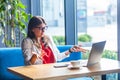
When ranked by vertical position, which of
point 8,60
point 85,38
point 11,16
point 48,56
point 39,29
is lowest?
point 8,60

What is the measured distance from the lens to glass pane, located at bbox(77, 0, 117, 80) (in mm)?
3549

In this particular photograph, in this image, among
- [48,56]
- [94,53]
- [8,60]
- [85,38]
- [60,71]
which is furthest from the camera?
[85,38]

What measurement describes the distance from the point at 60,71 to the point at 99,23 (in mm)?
1740

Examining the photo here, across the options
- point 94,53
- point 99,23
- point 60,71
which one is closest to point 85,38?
point 99,23

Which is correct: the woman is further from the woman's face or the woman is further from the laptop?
the laptop

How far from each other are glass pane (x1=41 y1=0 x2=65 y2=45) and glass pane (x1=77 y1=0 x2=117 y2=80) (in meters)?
0.40

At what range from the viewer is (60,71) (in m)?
2.27

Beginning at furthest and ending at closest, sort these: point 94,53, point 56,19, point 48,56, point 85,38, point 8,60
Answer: point 56,19 → point 85,38 → point 8,60 → point 48,56 → point 94,53

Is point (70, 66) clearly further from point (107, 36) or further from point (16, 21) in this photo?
point (16, 21)

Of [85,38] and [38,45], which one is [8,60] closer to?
[38,45]

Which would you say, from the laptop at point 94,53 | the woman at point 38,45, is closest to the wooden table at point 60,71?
the laptop at point 94,53

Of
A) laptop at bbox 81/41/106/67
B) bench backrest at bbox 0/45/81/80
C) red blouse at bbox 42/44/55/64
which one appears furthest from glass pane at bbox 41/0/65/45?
laptop at bbox 81/41/106/67

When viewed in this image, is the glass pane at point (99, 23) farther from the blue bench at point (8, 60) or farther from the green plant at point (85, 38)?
the blue bench at point (8, 60)

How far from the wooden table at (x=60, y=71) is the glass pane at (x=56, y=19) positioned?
2.04 meters
